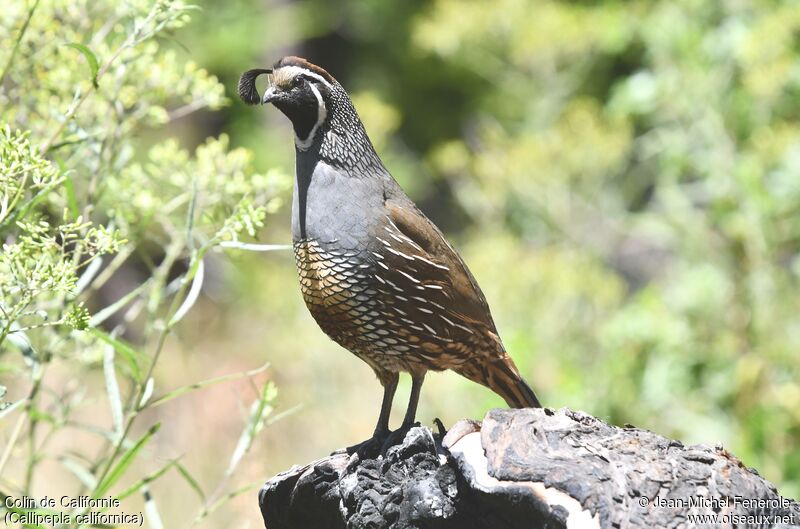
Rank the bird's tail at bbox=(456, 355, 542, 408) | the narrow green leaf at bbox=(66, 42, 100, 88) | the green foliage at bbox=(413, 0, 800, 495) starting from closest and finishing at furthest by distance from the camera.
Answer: the narrow green leaf at bbox=(66, 42, 100, 88) < the bird's tail at bbox=(456, 355, 542, 408) < the green foliage at bbox=(413, 0, 800, 495)

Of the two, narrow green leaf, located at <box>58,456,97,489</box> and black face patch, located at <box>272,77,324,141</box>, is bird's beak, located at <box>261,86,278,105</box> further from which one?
narrow green leaf, located at <box>58,456,97,489</box>

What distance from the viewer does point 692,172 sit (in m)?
5.17

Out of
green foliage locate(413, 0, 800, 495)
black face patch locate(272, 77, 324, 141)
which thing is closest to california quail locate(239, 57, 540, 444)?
black face patch locate(272, 77, 324, 141)

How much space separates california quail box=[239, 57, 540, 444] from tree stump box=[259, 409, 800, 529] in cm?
25

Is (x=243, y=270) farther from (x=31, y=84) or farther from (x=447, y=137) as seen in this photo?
(x=31, y=84)

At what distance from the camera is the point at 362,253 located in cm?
252

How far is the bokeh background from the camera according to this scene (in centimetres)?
423

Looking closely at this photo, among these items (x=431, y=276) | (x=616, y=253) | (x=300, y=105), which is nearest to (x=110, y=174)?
(x=300, y=105)

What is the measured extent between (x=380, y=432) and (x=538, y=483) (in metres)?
0.74

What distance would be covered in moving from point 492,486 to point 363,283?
658 mm

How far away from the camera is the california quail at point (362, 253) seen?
8.25ft

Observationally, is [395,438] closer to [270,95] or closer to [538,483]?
[538,483]

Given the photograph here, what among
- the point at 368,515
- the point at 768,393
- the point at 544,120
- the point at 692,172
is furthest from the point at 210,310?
the point at 368,515

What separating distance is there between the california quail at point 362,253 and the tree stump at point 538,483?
249mm
